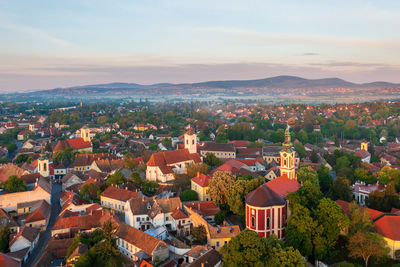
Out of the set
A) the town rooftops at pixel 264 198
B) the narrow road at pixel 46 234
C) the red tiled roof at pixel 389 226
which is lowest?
the narrow road at pixel 46 234

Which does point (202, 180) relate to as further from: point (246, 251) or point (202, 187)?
point (246, 251)

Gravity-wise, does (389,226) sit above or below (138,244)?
above

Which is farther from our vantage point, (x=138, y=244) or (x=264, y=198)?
(x=264, y=198)

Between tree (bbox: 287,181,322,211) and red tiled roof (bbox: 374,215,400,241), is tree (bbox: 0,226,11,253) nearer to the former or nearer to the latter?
tree (bbox: 287,181,322,211)

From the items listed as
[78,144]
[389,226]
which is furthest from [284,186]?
[78,144]

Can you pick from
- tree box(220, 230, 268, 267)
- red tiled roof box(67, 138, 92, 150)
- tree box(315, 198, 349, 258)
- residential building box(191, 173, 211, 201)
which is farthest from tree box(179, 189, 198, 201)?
red tiled roof box(67, 138, 92, 150)

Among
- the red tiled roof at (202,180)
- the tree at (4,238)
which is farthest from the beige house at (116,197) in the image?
the tree at (4,238)

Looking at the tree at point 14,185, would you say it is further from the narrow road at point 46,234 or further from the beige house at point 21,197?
the narrow road at point 46,234
